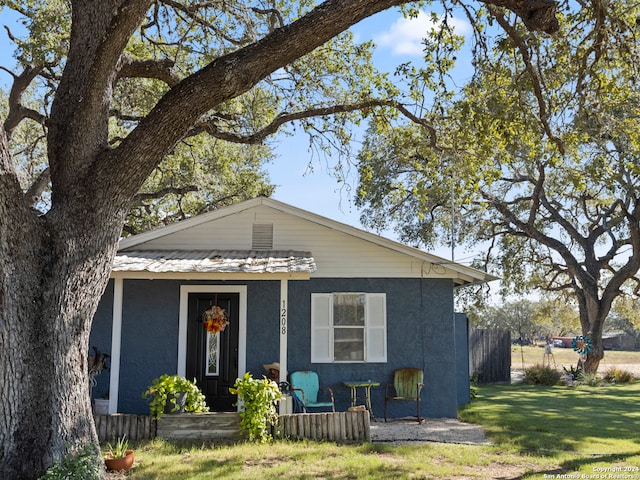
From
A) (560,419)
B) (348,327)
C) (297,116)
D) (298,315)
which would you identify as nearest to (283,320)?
(298,315)

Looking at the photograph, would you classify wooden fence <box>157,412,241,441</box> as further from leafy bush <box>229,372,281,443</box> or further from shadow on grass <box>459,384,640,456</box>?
shadow on grass <box>459,384,640,456</box>

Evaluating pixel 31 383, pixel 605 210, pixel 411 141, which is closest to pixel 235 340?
pixel 411 141

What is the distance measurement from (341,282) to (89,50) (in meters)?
6.58

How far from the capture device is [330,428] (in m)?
8.90

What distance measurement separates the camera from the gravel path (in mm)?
9117

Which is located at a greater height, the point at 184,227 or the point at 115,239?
the point at 184,227

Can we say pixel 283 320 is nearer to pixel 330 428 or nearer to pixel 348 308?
pixel 330 428

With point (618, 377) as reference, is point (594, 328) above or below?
above

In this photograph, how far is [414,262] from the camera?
1171 cm

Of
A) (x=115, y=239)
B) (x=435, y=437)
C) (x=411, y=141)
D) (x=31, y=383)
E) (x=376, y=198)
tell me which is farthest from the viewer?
(x=376, y=198)

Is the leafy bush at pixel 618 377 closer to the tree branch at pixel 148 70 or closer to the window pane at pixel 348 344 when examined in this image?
the window pane at pixel 348 344

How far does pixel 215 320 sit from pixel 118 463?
4.07m

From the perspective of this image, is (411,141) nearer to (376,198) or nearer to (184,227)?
(184,227)

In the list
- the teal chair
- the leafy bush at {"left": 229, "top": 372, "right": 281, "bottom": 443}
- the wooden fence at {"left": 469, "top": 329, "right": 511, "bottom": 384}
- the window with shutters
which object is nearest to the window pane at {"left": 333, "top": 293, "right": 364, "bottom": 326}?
the window with shutters
